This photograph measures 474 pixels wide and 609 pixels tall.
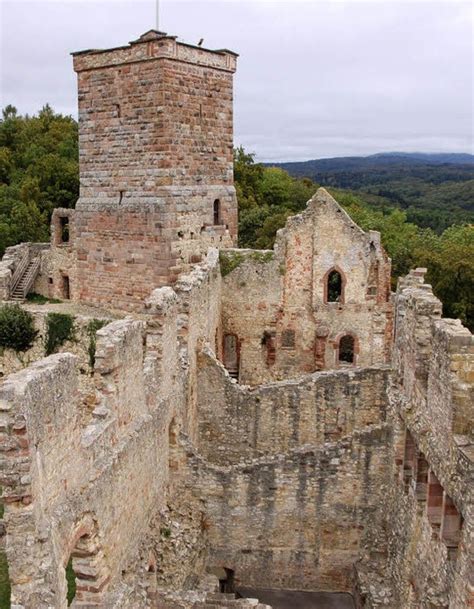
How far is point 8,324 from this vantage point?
1808cm

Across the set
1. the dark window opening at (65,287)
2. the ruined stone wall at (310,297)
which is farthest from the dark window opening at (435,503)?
the dark window opening at (65,287)

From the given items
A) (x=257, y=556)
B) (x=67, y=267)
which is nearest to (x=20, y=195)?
(x=67, y=267)

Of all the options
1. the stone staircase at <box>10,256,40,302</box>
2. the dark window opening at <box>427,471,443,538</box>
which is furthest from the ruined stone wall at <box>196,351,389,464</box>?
the stone staircase at <box>10,256,40,302</box>

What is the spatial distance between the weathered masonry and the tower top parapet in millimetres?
71

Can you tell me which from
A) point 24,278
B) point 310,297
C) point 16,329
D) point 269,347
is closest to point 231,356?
point 269,347

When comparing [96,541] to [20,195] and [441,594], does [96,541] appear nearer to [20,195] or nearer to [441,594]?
[441,594]

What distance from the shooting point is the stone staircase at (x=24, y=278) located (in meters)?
21.7

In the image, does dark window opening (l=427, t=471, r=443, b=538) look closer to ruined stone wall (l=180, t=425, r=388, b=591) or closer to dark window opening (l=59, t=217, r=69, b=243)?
ruined stone wall (l=180, t=425, r=388, b=591)

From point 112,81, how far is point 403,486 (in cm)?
1280

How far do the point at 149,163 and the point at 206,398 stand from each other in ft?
20.9

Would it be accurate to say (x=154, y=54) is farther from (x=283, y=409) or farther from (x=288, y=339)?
(x=283, y=409)

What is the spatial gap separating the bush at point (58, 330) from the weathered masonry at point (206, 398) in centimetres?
20

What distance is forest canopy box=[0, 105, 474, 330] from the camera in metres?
27.6

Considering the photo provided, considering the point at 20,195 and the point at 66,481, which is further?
the point at 20,195
